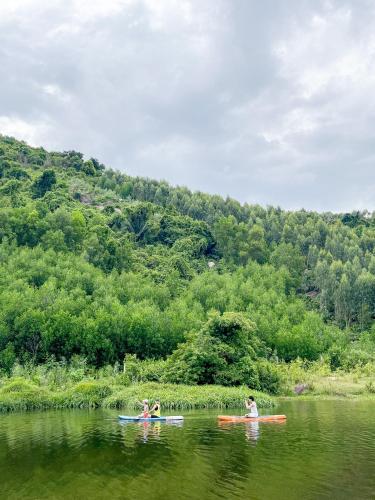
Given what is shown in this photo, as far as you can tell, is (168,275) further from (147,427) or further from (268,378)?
(147,427)

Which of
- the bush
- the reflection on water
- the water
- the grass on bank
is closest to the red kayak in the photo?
the water

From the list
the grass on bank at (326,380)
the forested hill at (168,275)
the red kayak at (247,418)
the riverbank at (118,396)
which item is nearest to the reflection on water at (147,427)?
the red kayak at (247,418)

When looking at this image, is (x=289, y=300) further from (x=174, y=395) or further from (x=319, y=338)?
(x=174, y=395)

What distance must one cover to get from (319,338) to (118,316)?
78.8ft

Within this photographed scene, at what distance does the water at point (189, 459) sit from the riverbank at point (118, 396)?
20.0ft

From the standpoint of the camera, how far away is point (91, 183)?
4818 inches

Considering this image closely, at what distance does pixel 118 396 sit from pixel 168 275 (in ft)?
135

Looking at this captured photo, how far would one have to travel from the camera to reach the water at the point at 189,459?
12.6 meters

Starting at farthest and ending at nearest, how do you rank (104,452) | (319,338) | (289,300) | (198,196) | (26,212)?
(198,196) < (26,212) < (289,300) < (319,338) < (104,452)

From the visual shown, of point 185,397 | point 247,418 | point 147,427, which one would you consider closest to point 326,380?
point 185,397

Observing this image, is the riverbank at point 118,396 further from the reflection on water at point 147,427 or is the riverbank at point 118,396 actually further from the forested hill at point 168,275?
the reflection on water at point 147,427

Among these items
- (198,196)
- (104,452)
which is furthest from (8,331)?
(198,196)

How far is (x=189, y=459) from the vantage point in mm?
16156

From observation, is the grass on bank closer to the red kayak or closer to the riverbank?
the riverbank
